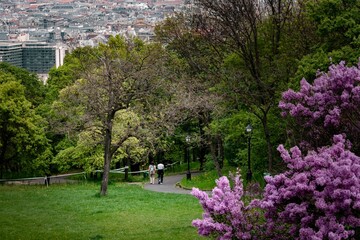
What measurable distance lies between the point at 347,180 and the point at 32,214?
10.7m

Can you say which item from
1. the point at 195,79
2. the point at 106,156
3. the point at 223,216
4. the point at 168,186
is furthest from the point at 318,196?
the point at 195,79

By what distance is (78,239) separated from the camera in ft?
47.2

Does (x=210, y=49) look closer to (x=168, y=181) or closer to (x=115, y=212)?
(x=168, y=181)

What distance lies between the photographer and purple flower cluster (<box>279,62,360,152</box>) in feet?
36.9

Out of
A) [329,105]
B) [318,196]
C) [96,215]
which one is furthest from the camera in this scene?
[96,215]

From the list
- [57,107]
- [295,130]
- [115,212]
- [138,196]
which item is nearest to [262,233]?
[295,130]

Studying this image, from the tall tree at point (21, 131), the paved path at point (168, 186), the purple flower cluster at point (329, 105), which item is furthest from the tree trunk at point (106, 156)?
the tall tree at point (21, 131)

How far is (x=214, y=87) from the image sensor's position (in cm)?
2778

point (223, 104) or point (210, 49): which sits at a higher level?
point (210, 49)

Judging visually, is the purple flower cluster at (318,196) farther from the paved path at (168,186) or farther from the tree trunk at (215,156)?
the paved path at (168,186)

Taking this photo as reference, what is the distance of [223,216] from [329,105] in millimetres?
2681

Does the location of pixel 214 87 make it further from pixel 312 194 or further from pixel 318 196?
pixel 318 196

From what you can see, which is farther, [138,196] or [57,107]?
[57,107]

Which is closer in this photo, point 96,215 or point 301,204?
point 301,204
